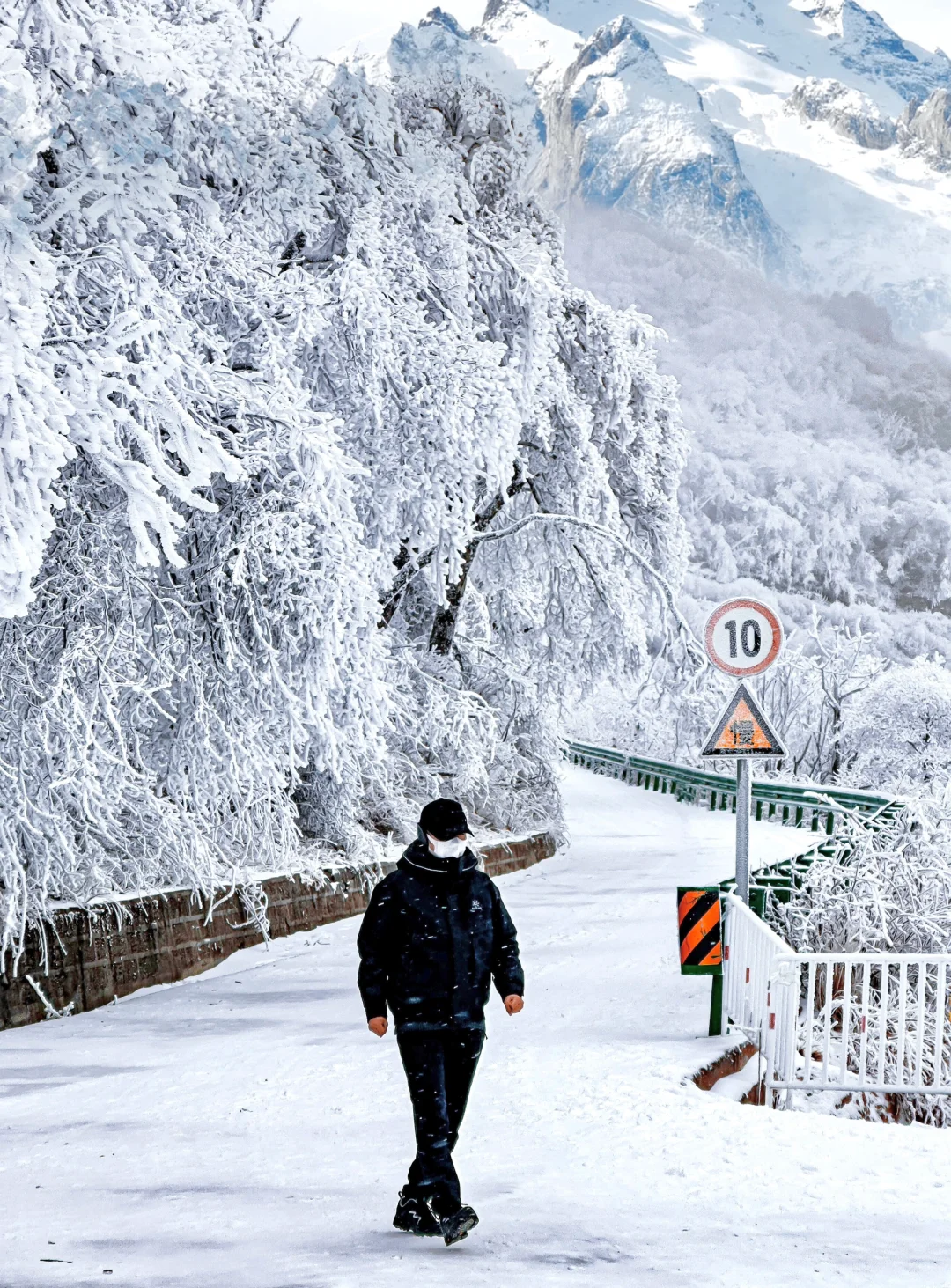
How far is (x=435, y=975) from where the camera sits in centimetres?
514

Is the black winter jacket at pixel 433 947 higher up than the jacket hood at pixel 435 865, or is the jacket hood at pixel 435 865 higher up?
the jacket hood at pixel 435 865

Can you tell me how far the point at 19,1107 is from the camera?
7480mm

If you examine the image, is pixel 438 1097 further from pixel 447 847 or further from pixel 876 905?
pixel 876 905

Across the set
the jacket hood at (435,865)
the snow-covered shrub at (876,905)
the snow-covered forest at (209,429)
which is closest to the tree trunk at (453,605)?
the snow-covered forest at (209,429)

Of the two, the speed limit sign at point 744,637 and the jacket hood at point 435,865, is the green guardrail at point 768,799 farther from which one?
the jacket hood at point 435,865

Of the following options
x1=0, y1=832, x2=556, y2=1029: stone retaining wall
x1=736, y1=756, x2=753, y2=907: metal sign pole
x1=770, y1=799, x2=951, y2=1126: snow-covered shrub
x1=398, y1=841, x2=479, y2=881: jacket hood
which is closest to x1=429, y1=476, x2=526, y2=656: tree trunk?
x1=0, y1=832, x2=556, y2=1029: stone retaining wall

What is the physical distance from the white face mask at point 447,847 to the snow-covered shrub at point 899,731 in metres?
53.2

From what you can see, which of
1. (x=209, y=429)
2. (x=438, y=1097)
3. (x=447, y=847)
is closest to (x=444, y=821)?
(x=447, y=847)

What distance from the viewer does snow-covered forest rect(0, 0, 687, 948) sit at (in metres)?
8.88

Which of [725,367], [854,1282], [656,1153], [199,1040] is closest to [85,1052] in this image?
[199,1040]

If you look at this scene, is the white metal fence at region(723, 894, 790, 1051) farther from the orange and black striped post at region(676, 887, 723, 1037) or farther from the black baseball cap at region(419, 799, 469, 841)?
the black baseball cap at region(419, 799, 469, 841)

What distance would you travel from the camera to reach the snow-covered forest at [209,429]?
8875 mm

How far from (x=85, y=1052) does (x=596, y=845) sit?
18064mm

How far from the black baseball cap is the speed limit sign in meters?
4.18
